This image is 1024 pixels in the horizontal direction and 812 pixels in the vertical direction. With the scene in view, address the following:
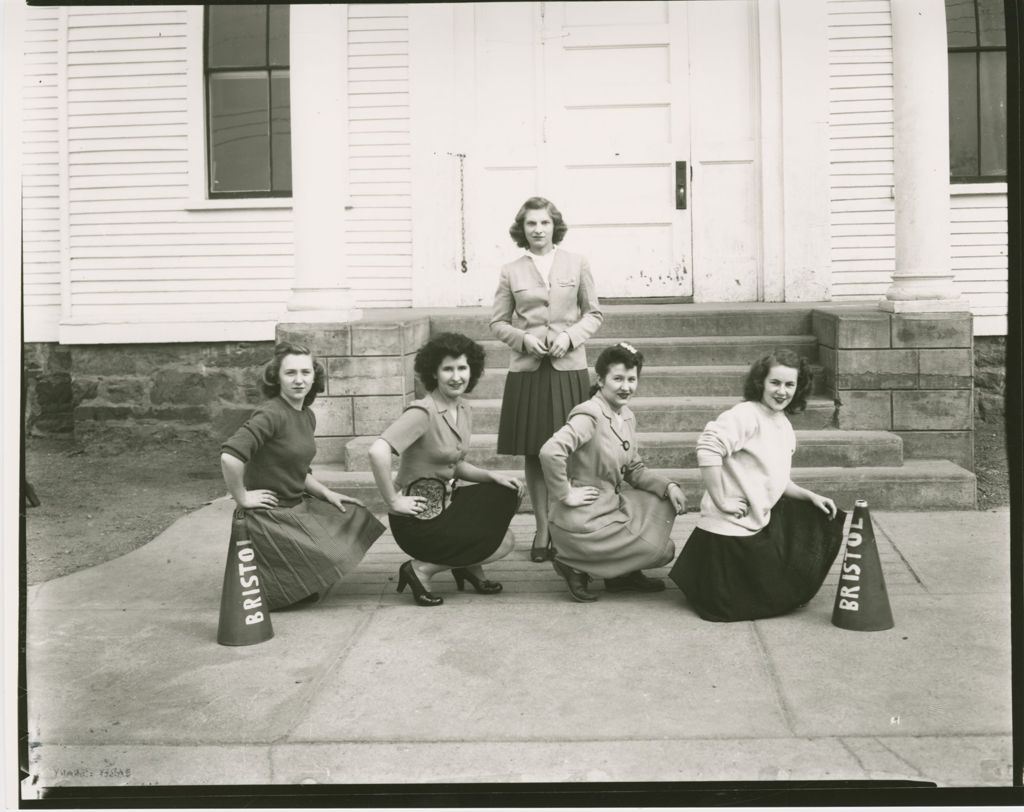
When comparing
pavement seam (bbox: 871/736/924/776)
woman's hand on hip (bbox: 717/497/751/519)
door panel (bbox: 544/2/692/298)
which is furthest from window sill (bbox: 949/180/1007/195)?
pavement seam (bbox: 871/736/924/776)

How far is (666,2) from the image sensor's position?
934cm

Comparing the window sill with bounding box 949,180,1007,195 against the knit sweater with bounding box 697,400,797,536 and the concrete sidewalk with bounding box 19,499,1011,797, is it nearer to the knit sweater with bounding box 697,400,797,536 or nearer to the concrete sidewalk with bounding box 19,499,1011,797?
the concrete sidewalk with bounding box 19,499,1011,797

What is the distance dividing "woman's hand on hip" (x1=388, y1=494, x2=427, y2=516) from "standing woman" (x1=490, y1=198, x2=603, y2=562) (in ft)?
3.35

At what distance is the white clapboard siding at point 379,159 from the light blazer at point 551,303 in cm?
358

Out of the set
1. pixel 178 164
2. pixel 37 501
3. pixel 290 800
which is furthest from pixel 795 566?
pixel 178 164

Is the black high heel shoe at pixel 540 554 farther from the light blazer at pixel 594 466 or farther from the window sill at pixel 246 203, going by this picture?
the window sill at pixel 246 203

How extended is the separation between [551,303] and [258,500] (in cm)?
194

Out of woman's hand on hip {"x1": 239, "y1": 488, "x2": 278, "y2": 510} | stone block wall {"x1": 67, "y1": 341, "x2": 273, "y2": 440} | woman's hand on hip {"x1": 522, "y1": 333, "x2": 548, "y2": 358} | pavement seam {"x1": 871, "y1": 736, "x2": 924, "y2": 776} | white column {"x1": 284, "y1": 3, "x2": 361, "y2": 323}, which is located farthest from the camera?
stone block wall {"x1": 67, "y1": 341, "x2": 273, "y2": 440}

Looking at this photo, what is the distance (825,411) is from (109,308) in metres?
6.09

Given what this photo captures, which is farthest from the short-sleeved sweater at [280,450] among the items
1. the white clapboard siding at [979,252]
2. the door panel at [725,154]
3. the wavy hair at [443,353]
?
the white clapboard siding at [979,252]

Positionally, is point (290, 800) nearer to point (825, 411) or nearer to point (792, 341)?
point (825, 411)

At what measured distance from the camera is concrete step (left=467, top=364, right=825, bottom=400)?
25.8 ft

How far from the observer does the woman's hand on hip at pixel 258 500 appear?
5176 millimetres

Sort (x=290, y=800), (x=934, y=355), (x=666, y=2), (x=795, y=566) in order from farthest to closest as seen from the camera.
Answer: (x=666, y=2) < (x=934, y=355) < (x=795, y=566) < (x=290, y=800)
